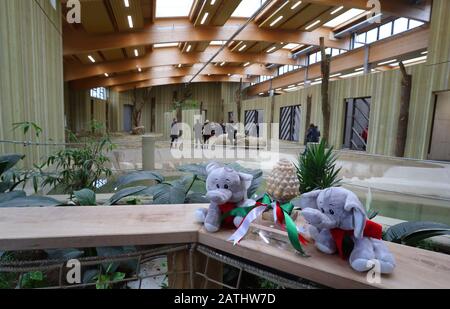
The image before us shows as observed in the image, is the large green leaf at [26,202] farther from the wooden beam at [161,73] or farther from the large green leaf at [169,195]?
the wooden beam at [161,73]

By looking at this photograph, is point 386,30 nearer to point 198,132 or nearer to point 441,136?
point 441,136

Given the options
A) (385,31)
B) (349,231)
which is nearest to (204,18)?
(385,31)

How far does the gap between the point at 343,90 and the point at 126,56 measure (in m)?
9.32

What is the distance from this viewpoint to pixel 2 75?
3.31 m

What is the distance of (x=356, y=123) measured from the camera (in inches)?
417

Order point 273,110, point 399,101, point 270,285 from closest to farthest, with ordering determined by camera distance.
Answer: point 270,285, point 399,101, point 273,110

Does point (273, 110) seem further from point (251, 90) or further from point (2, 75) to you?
point (2, 75)

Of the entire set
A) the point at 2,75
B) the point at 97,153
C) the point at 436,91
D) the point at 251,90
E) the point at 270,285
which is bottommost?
the point at 270,285

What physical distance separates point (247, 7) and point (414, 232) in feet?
29.6

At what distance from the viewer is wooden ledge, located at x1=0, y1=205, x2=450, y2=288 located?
2.18 ft

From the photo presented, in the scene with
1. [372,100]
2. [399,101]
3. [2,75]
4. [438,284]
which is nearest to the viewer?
[438,284]

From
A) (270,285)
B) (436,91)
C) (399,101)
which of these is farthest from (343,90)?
(270,285)

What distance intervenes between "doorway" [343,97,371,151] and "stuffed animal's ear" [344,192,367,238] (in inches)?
403

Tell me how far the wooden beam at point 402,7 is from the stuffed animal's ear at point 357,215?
771 centimetres
